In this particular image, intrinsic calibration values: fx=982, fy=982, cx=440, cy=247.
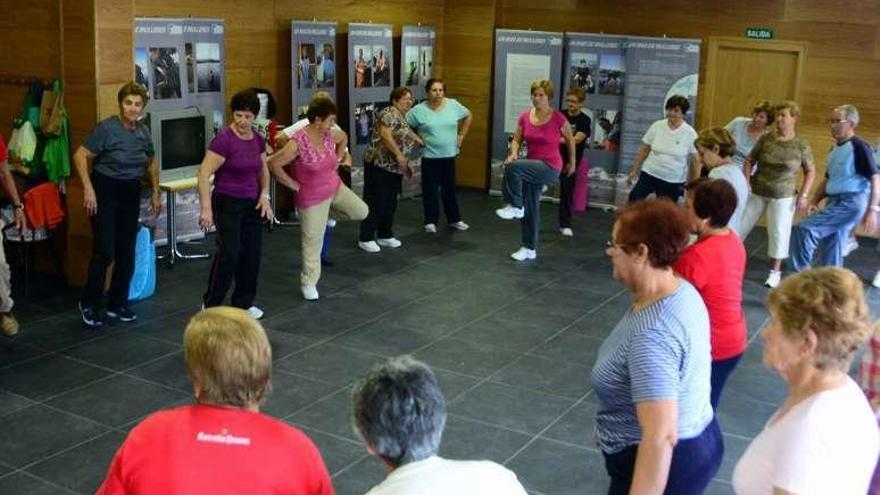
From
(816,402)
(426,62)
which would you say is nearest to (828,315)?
(816,402)

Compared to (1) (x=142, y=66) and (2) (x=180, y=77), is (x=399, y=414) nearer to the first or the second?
(1) (x=142, y=66)

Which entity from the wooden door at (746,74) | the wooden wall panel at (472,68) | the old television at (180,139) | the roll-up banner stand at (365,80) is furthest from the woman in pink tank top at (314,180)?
the wooden door at (746,74)

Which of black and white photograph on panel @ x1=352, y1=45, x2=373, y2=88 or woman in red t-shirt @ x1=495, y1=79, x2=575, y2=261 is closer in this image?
woman in red t-shirt @ x1=495, y1=79, x2=575, y2=261

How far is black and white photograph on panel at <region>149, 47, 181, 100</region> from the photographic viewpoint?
8.38 metres

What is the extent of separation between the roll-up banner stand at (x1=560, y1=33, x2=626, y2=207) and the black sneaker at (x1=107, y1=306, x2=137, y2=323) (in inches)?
248

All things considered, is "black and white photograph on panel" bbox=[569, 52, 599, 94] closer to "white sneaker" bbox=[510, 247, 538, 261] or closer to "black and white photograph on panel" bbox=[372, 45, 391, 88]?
"black and white photograph on panel" bbox=[372, 45, 391, 88]

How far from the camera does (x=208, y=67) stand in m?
8.95

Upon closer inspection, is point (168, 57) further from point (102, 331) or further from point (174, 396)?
point (174, 396)

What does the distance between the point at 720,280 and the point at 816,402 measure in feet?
4.81

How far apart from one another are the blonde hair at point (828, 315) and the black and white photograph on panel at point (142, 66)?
272 inches

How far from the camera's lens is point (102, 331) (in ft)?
20.7

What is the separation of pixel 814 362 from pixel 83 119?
581 cm

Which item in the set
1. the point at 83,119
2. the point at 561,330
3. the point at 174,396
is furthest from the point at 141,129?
the point at 561,330

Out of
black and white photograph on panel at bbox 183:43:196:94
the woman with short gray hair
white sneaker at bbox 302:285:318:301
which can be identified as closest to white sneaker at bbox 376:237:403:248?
white sneaker at bbox 302:285:318:301
